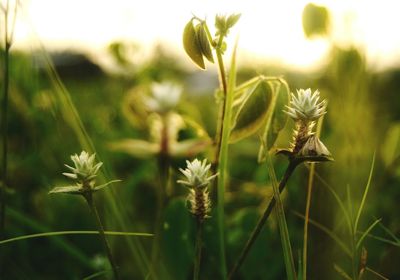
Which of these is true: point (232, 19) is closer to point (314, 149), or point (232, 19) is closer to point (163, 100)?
point (314, 149)

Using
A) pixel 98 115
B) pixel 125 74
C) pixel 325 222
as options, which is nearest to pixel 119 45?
pixel 125 74

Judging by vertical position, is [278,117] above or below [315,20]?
below

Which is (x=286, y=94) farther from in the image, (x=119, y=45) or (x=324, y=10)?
(x=119, y=45)

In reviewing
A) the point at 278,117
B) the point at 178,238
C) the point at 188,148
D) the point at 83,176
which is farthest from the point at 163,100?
the point at 83,176

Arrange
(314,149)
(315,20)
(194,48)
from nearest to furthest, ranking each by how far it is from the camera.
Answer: (314,149) → (194,48) → (315,20)

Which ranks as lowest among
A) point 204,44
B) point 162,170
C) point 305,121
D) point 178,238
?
point 178,238

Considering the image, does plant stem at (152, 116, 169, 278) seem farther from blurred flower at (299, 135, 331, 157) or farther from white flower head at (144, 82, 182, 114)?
blurred flower at (299, 135, 331, 157)
